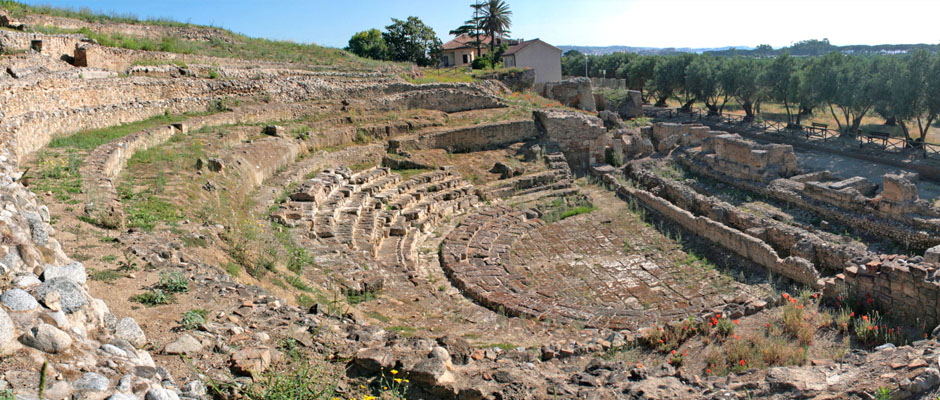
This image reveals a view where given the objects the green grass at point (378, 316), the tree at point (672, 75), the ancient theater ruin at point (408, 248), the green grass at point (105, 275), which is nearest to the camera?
A: the ancient theater ruin at point (408, 248)

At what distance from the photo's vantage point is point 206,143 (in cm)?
1450

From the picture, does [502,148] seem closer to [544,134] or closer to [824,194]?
[544,134]

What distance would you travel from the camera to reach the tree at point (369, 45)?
4056 cm

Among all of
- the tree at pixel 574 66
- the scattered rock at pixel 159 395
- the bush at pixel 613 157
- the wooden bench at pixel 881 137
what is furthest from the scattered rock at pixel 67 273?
the tree at pixel 574 66

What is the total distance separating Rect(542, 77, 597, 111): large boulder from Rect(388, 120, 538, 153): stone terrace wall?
1072 cm

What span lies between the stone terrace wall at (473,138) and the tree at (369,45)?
20313 mm

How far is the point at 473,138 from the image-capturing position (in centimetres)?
2173

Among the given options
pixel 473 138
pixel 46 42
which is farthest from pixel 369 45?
pixel 46 42

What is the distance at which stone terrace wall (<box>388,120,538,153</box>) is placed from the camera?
66.1 feet

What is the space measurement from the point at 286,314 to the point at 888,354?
638 cm

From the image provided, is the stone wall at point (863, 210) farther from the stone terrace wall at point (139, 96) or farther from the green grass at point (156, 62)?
the green grass at point (156, 62)

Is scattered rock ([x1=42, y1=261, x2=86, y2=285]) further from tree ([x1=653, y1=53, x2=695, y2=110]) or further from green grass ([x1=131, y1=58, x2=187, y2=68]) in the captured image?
tree ([x1=653, y1=53, x2=695, y2=110])

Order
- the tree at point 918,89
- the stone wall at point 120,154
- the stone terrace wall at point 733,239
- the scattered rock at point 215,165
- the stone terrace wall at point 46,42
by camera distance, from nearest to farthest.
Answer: the stone wall at point 120,154 → the stone terrace wall at point 733,239 → the scattered rock at point 215,165 → the stone terrace wall at point 46,42 → the tree at point 918,89

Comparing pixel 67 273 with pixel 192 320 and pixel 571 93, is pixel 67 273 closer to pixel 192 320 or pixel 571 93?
pixel 192 320
